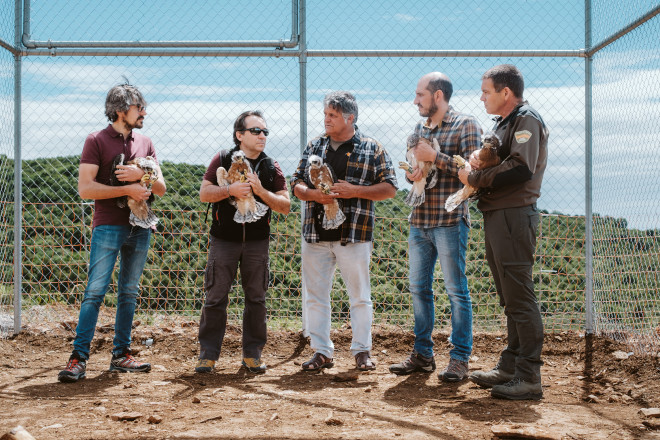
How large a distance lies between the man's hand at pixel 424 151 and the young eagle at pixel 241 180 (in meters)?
1.16

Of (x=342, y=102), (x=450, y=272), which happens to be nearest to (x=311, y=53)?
(x=342, y=102)

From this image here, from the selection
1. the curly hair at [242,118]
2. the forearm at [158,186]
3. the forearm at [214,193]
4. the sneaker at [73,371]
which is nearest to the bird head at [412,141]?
the curly hair at [242,118]

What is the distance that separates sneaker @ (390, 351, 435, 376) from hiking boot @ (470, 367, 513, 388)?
573mm

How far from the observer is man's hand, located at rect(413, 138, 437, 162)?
425cm

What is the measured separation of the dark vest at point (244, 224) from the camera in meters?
4.56

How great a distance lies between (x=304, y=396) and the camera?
3.95m

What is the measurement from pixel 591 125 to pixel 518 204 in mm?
2265

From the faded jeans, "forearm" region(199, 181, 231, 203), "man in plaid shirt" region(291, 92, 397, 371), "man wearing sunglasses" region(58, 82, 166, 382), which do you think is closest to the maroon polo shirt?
"man wearing sunglasses" region(58, 82, 166, 382)

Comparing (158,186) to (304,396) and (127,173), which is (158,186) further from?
(304,396)

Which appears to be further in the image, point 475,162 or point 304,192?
point 304,192

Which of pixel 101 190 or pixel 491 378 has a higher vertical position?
pixel 101 190

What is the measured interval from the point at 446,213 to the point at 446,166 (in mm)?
330

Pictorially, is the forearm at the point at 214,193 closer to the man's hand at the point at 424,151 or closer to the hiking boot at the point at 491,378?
the man's hand at the point at 424,151

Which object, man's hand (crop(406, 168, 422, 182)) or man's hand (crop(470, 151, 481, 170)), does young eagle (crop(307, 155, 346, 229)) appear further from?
man's hand (crop(470, 151, 481, 170))
